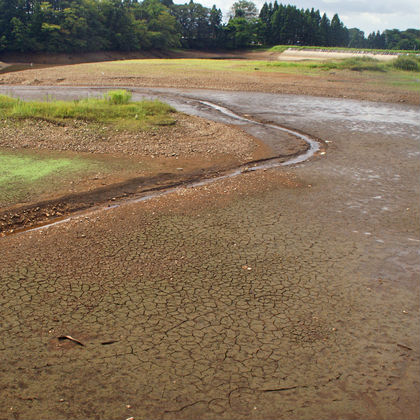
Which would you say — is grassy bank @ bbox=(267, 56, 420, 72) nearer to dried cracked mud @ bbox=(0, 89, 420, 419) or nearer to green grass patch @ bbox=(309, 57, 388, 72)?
green grass patch @ bbox=(309, 57, 388, 72)

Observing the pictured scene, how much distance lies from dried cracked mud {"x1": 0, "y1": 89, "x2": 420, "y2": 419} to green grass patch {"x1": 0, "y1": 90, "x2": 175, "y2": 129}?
578 cm

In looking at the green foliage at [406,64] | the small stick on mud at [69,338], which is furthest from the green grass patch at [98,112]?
the green foliage at [406,64]

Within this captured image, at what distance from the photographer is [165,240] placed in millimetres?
5445

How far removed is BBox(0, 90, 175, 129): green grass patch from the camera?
11972 mm

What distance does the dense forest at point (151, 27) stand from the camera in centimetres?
4544

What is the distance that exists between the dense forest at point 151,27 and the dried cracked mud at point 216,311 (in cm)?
4421

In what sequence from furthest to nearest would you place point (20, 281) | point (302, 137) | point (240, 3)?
1. point (240, 3)
2. point (302, 137)
3. point (20, 281)

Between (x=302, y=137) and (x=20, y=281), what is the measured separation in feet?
29.2

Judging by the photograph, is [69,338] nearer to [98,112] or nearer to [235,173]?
[235,173]

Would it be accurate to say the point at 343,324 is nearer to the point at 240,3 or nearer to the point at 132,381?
the point at 132,381

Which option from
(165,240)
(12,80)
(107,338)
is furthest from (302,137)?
(12,80)

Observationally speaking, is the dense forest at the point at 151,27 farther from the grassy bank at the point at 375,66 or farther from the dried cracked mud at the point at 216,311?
the dried cracked mud at the point at 216,311

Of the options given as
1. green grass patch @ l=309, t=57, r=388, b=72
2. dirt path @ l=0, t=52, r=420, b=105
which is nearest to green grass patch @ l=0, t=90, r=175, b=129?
dirt path @ l=0, t=52, r=420, b=105

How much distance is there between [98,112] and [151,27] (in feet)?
168
